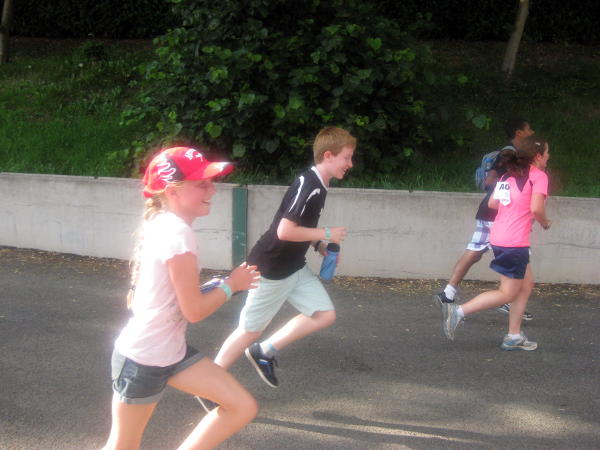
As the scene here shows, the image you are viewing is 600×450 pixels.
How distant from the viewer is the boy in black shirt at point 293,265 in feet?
13.7

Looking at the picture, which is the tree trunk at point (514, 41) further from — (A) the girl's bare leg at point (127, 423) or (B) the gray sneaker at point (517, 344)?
(A) the girl's bare leg at point (127, 423)

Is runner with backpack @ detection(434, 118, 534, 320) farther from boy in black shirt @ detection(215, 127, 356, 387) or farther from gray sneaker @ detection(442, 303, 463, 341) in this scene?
boy in black shirt @ detection(215, 127, 356, 387)

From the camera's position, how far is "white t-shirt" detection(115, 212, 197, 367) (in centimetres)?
278

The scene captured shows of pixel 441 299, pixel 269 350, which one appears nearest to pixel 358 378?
pixel 269 350

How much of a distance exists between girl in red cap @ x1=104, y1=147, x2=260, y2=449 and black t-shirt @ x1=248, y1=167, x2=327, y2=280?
125cm

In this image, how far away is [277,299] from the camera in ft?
14.4

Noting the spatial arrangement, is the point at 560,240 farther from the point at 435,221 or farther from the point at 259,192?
the point at 259,192

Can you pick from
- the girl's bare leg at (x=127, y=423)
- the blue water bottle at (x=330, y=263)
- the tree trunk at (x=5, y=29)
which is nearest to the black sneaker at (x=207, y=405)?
the blue water bottle at (x=330, y=263)

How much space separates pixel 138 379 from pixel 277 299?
1633 millimetres

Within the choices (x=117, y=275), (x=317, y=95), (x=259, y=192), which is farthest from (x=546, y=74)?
(x=117, y=275)

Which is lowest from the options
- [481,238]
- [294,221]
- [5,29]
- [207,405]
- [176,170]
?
[207,405]

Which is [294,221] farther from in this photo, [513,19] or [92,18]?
[92,18]

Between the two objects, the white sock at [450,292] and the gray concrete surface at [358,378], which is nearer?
the gray concrete surface at [358,378]

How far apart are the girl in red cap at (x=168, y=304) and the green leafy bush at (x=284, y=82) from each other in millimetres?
5339
